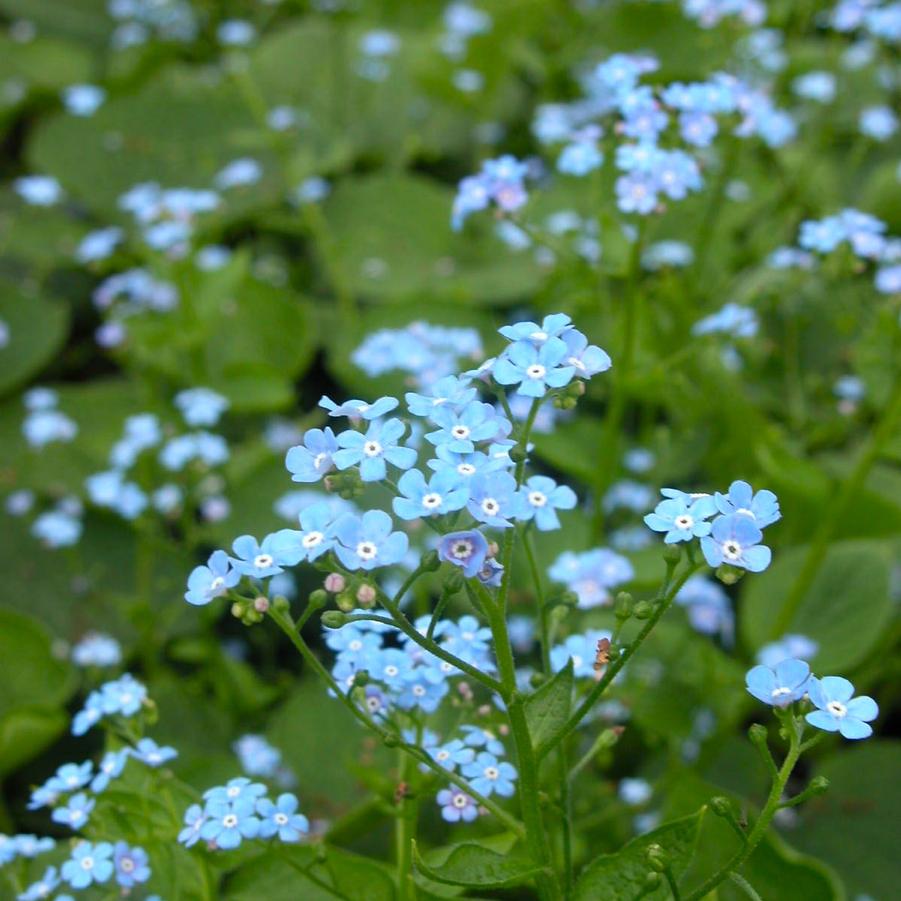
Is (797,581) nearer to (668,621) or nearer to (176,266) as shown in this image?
(668,621)

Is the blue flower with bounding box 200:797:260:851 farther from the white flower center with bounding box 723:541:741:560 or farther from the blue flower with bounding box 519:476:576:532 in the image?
the white flower center with bounding box 723:541:741:560

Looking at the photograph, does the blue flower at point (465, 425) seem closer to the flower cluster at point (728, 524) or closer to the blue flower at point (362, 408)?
the blue flower at point (362, 408)

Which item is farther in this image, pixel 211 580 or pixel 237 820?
pixel 237 820

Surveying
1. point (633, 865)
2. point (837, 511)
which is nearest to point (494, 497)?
point (633, 865)

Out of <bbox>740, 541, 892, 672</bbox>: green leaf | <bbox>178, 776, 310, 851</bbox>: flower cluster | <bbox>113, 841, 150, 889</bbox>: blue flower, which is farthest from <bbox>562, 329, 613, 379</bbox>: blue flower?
<bbox>740, 541, 892, 672</bbox>: green leaf

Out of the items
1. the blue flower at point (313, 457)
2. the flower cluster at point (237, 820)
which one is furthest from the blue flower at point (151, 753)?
the blue flower at point (313, 457)

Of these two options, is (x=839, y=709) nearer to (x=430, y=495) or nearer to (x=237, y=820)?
(x=430, y=495)
